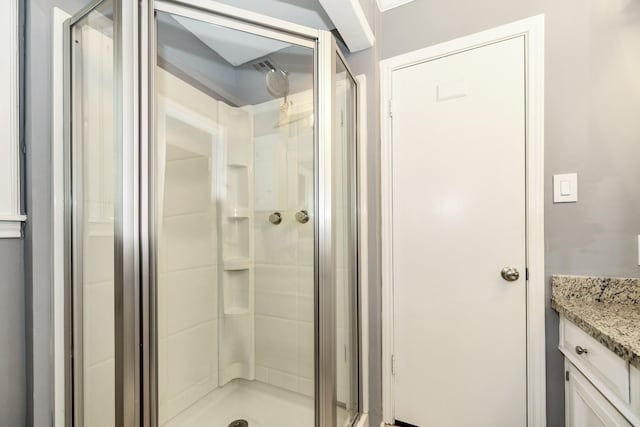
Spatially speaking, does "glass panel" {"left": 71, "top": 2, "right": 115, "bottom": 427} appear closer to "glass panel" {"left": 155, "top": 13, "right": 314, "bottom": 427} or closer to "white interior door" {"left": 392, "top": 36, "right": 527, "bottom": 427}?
"glass panel" {"left": 155, "top": 13, "right": 314, "bottom": 427}

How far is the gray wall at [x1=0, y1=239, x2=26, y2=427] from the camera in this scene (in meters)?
0.86

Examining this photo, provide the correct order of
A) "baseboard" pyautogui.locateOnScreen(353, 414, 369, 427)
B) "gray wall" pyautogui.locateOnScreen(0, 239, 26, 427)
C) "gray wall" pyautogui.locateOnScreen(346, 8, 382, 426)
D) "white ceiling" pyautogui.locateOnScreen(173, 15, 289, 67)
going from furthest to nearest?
"gray wall" pyautogui.locateOnScreen(346, 8, 382, 426)
"baseboard" pyautogui.locateOnScreen(353, 414, 369, 427)
"white ceiling" pyautogui.locateOnScreen(173, 15, 289, 67)
"gray wall" pyautogui.locateOnScreen(0, 239, 26, 427)

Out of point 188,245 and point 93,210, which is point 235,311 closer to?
point 188,245

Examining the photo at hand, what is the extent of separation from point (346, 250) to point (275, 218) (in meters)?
0.42

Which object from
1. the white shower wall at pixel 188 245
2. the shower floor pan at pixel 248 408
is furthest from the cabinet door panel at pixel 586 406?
the white shower wall at pixel 188 245

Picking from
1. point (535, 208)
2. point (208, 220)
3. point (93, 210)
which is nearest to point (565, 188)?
point (535, 208)

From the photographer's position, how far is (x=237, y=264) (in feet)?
5.25

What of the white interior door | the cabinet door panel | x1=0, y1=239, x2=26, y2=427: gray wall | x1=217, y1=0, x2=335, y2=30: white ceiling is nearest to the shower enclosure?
x1=0, y1=239, x2=26, y2=427: gray wall

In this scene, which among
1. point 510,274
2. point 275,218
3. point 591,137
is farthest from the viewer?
point 275,218

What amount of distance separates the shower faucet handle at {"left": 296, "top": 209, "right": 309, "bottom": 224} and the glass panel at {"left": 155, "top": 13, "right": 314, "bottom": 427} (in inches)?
0.4

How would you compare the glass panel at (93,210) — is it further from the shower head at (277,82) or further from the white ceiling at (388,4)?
the white ceiling at (388,4)

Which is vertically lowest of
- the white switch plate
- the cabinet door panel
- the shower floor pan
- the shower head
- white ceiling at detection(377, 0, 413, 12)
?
the shower floor pan

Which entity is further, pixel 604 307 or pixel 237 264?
pixel 237 264

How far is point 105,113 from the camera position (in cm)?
91
